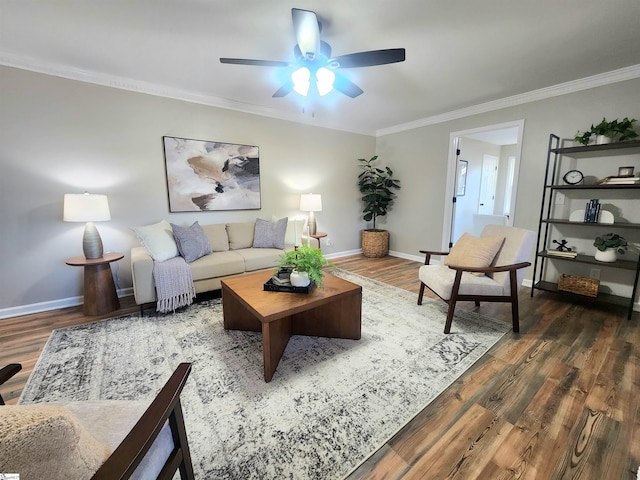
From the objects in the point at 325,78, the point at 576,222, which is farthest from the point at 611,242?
the point at 325,78

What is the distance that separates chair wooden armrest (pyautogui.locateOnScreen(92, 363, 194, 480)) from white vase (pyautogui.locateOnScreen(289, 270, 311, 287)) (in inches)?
42.8

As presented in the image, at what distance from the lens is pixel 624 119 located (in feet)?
8.81

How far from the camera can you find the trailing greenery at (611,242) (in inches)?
105

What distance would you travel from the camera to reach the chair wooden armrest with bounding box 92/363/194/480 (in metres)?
0.61

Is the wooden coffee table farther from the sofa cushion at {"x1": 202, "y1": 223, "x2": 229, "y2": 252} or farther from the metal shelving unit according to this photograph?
the metal shelving unit

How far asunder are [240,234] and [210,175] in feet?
2.87

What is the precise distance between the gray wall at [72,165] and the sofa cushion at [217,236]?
27cm

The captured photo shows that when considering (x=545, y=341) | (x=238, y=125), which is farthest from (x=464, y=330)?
(x=238, y=125)

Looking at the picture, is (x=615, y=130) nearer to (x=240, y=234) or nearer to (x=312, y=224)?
(x=312, y=224)

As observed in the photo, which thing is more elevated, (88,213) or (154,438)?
(88,213)

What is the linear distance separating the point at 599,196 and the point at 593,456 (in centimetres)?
288

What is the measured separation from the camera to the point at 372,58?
1932 mm

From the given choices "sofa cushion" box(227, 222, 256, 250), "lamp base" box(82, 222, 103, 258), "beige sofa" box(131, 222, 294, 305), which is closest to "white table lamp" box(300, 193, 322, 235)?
"beige sofa" box(131, 222, 294, 305)

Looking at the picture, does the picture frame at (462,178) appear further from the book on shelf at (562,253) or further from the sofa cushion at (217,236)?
the sofa cushion at (217,236)
